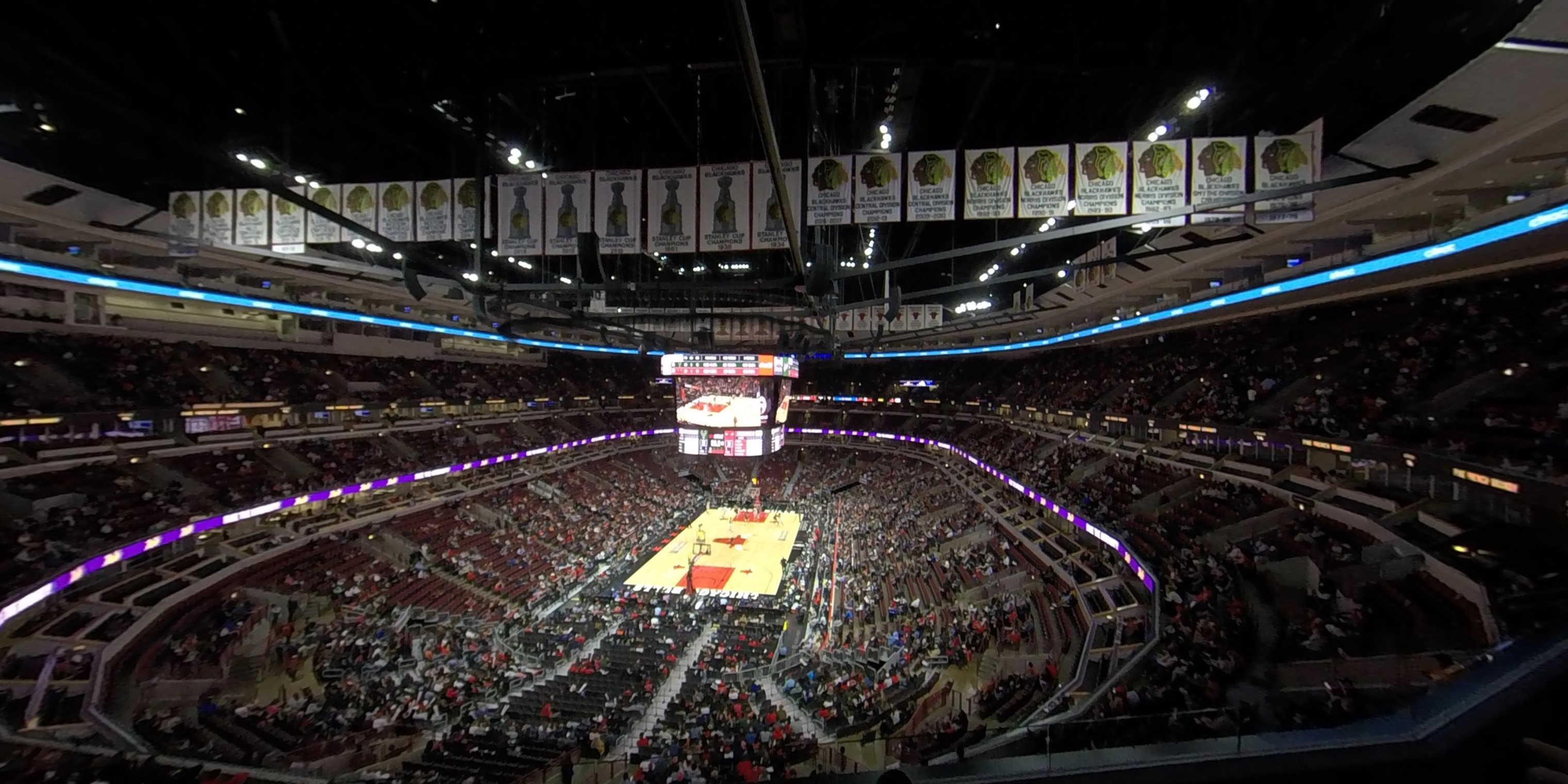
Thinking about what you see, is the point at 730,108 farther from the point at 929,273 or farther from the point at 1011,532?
the point at 1011,532

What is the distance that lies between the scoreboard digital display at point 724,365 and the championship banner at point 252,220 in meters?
12.3

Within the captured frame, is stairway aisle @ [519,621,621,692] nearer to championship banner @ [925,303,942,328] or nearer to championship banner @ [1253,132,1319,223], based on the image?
championship banner @ [925,303,942,328]

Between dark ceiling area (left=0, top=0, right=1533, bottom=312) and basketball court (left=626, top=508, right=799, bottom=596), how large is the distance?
15833 millimetres

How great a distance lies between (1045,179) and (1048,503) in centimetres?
1294

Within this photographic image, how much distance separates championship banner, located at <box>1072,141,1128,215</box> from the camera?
6.62 meters

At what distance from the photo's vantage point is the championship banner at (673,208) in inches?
286

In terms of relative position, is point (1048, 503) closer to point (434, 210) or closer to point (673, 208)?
point (673, 208)

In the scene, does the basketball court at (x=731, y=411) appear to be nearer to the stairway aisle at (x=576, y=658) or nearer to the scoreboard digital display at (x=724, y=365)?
the scoreboard digital display at (x=724, y=365)

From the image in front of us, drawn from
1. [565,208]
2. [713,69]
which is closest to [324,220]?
[565,208]

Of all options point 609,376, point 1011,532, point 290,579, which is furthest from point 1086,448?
point 609,376

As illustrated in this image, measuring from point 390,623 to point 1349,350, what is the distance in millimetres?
23296

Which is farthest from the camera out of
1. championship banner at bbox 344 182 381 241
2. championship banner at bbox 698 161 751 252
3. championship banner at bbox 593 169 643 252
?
championship banner at bbox 344 182 381 241

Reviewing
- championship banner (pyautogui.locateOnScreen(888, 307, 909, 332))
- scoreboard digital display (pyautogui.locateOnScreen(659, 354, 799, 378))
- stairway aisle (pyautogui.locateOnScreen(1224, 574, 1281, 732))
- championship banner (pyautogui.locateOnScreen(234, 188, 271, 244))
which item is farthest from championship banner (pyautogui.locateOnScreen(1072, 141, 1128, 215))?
championship banner (pyautogui.locateOnScreen(888, 307, 909, 332))

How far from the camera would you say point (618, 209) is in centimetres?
750
